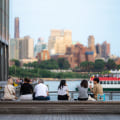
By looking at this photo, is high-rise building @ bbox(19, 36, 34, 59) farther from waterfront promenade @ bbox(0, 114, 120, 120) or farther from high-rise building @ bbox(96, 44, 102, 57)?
waterfront promenade @ bbox(0, 114, 120, 120)

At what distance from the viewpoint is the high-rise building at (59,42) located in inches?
5745

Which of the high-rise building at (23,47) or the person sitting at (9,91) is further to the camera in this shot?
the high-rise building at (23,47)

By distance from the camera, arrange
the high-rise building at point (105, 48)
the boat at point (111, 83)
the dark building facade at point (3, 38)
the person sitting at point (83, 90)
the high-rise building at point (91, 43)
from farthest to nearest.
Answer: the high-rise building at point (105, 48), the high-rise building at point (91, 43), the boat at point (111, 83), the dark building facade at point (3, 38), the person sitting at point (83, 90)

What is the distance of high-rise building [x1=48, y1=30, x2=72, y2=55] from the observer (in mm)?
145925

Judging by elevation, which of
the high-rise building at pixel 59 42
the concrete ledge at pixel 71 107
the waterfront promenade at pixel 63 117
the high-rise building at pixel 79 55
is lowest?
the waterfront promenade at pixel 63 117

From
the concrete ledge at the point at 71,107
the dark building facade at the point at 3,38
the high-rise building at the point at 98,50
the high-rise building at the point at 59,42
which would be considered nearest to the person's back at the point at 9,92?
the concrete ledge at the point at 71,107

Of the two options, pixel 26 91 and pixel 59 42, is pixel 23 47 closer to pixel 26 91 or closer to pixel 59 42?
pixel 59 42

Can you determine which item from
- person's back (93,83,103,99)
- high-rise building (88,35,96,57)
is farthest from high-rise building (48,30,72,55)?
person's back (93,83,103,99)

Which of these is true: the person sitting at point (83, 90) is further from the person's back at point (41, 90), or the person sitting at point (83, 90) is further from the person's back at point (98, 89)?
the person's back at point (41, 90)

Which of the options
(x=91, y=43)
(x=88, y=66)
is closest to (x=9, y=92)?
(x=88, y=66)

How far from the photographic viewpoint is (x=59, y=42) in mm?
159625

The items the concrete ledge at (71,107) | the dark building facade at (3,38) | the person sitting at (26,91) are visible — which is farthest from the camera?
the dark building facade at (3,38)

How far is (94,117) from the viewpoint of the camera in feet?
22.5

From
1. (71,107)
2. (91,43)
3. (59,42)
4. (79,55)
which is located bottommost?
(71,107)
